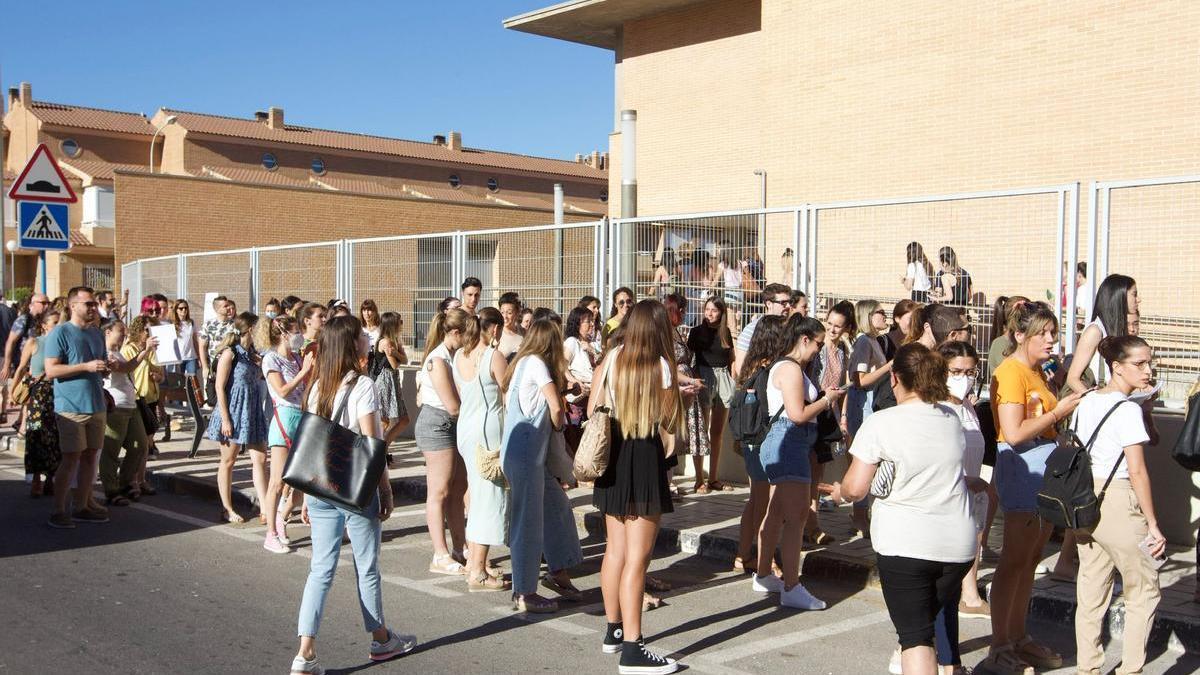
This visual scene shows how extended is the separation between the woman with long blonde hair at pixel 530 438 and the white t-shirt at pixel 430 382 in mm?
770

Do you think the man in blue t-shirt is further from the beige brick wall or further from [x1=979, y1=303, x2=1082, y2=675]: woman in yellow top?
[x1=979, y1=303, x2=1082, y2=675]: woman in yellow top

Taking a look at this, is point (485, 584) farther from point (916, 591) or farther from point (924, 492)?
point (924, 492)

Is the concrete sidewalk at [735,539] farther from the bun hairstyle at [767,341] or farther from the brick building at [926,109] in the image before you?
the brick building at [926,109]

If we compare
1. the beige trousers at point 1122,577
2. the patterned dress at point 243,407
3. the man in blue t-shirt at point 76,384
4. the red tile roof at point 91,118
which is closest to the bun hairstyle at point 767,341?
the beige trousers at point 1122,577

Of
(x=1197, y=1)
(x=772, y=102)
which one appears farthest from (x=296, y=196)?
(x=1197, y=1)

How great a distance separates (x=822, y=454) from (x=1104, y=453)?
2.20 meters

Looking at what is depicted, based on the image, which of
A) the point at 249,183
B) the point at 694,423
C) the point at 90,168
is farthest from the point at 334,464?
the point at 90,168

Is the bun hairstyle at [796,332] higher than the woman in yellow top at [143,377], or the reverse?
the bun hairstyle at [796,332]

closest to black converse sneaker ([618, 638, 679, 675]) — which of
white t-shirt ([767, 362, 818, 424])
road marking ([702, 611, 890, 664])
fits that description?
road marking ([702, 611, 890, 664])

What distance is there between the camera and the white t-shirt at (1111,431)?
200 inches

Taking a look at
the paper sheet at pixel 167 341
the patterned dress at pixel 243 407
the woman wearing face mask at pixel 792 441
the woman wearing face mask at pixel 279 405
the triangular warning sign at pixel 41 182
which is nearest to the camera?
the woman wearing face mask at pixel 792 441

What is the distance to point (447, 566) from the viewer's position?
7.80m

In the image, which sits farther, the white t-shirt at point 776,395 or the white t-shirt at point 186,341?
the white t-shirt at point 186,341

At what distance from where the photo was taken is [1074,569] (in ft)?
23.4
